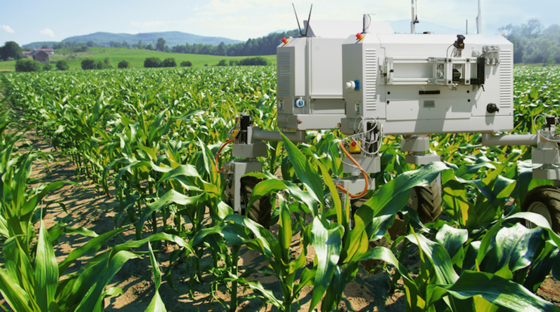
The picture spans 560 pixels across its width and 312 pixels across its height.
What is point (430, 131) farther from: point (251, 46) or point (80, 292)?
point (251, 46)

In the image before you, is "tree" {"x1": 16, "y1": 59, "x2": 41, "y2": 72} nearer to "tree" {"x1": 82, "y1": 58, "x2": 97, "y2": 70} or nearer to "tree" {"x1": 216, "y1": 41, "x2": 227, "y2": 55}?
"tree" {"x1": 82, "y1": 58, "x2": 97, "y2": 70}

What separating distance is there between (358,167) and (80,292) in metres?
1.79

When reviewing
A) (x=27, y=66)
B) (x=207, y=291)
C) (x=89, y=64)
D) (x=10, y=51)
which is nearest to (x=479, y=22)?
(x=207, y=291)

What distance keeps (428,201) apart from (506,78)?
113 cm

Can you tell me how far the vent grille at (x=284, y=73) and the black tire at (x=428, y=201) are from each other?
4.80 ft

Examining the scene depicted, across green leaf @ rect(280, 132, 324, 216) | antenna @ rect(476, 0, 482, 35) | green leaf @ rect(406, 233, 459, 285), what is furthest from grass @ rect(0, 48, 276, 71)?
green leaf @ rect(406, 233, 459, 285)

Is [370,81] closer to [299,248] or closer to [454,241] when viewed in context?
[454,241]

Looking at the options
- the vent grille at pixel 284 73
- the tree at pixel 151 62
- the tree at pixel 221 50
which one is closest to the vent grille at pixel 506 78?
the vent grille at pixel 284 73

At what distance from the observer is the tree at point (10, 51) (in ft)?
364

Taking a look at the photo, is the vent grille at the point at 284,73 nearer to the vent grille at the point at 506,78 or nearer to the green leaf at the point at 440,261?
the vent grille at the point at 506,78

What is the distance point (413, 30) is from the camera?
3666 mm

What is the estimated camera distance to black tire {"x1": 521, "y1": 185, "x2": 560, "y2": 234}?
2.60 meters

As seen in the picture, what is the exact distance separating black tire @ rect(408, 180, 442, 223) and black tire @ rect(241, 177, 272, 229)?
47.9 inches

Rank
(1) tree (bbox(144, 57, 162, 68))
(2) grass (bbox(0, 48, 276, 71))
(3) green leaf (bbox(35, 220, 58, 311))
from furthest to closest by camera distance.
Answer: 1. (2) grass (bbox(0, 48, 276, 71))
2. (1) tree (bbox(144, 57, 162, 68))
3. (3) green leaf (bbox(35, 220, 58, 311))
